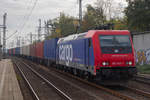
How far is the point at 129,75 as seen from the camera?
12508 millimetres

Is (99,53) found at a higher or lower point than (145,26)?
lower

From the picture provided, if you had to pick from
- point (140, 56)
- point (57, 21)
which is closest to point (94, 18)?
point (140, 56)

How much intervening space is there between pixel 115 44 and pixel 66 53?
7.17m

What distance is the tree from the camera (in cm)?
3052

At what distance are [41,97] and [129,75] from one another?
14.9 feet

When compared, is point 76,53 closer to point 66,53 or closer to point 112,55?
point 66,53

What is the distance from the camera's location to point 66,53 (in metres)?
19.5

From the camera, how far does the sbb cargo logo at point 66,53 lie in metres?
18.1

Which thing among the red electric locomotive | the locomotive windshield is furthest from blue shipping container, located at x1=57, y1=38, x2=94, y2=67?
the locomotive windshield

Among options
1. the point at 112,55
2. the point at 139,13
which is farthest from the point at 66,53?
the point at 139,13

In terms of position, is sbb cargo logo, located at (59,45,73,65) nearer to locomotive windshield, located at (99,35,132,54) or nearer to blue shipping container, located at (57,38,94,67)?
blue shipping container, located at (57,38,94,67)

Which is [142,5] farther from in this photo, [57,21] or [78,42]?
[57,21]

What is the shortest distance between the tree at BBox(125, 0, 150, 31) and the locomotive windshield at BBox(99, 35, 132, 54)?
17.9 metres

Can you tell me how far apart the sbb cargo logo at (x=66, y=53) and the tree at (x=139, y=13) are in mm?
13370
